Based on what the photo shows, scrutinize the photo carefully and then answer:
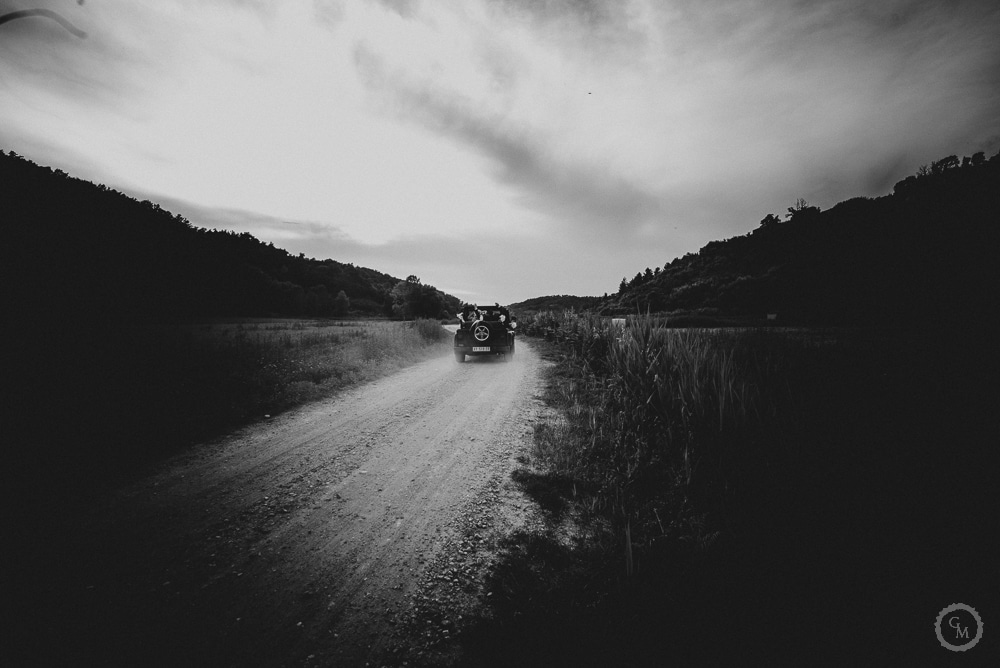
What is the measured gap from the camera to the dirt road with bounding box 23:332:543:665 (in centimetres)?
199

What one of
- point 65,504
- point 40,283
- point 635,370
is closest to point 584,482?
point 635,370

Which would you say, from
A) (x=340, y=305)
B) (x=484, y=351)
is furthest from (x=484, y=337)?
(x=340, y=305)

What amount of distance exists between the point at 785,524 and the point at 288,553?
4158mm

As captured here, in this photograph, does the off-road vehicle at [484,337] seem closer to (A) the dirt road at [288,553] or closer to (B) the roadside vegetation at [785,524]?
(A) the dirt road at [288,553]

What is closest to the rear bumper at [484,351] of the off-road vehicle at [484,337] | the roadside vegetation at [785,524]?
the off-road vehicle at [484,337]

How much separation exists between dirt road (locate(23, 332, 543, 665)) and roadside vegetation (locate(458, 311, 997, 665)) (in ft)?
1.97

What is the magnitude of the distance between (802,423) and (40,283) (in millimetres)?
10812

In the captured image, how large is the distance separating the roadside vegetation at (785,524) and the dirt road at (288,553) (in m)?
0.60

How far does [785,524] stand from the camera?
2420mm

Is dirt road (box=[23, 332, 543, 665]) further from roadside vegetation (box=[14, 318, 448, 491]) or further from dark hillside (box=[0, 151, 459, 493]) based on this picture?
dark hillside (box=[0, 151, 459, 493])

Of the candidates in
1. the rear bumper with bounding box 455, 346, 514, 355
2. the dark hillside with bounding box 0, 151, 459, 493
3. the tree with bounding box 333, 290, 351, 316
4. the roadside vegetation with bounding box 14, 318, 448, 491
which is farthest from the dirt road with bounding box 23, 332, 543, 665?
the tree with bounding box 333, 290, 351, 316

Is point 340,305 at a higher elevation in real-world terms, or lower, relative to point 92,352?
higher

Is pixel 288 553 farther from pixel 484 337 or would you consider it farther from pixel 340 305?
pixel 340 305

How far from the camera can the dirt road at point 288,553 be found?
1.99m
